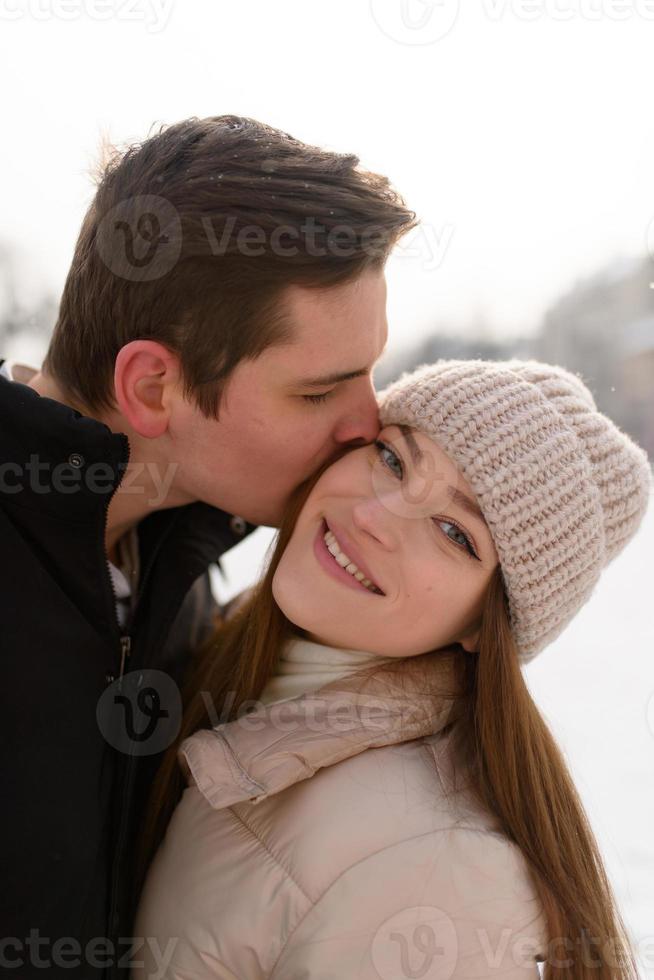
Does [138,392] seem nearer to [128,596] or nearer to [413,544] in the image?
[128,596]

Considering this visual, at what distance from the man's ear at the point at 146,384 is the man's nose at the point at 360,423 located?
0.32m

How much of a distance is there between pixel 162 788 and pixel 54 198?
1.37 metres

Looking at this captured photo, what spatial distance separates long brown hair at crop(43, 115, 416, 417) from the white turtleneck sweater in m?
0.48

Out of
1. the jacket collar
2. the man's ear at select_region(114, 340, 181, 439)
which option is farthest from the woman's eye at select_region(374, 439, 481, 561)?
the man's ear at select_region(114, 340, 181, 439)

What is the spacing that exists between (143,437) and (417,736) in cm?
78

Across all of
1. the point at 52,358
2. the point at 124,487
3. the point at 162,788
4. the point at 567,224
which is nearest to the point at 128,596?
the point at 124,487

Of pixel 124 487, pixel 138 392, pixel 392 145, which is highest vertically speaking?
pixel 392 145

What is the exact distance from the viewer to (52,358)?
1.79 meters

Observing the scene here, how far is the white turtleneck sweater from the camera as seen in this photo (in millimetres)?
1522
